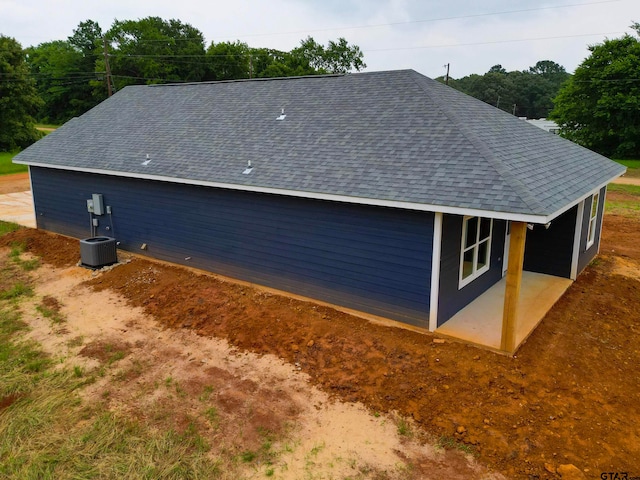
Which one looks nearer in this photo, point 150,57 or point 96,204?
point 96,204

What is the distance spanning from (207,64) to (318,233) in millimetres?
51729

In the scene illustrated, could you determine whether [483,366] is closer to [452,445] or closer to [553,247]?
[452,445]

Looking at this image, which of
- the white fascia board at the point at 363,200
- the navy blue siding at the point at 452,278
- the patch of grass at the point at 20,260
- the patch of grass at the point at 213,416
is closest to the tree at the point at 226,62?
the patch of grass at the point at 20,260

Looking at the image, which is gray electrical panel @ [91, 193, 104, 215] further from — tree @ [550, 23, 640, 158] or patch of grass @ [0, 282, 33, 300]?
tree @ [550, 23, 640, 158]

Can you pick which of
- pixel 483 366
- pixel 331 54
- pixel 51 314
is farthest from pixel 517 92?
pixel 51 314

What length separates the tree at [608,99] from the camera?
116 feet

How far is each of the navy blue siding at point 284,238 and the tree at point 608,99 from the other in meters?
35.8

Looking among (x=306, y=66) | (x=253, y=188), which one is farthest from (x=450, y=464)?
(x=306, y=66)

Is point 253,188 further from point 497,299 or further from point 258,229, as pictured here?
point 497,299

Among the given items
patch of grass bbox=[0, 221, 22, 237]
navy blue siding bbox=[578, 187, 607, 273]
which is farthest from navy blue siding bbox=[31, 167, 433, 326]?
navy blue siding bbox=[578, 187, 607, 273]

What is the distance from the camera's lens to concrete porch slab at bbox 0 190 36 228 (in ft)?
56.4

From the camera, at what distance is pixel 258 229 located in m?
10.3

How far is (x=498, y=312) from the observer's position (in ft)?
29.6

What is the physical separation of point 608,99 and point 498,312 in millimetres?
35217
